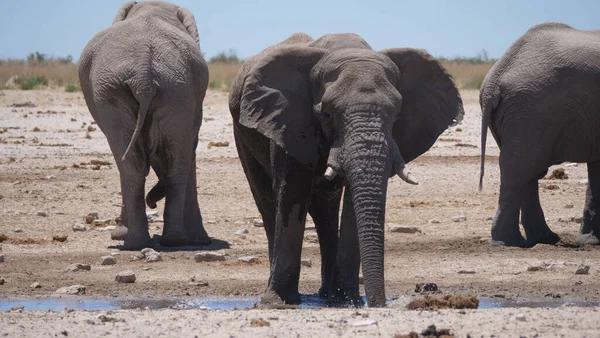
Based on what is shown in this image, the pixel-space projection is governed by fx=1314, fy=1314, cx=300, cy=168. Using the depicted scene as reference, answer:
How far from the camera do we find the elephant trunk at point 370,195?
773 centimetres

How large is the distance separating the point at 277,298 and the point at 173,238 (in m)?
3.03

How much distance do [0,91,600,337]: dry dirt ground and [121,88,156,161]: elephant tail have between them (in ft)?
3.31

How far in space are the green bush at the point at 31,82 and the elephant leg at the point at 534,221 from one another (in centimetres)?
1916

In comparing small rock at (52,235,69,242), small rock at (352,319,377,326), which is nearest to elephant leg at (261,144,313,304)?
small rock at (352,319,377,326)

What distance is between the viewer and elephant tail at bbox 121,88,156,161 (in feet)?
37.0

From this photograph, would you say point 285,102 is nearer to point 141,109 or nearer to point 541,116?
point 141,109

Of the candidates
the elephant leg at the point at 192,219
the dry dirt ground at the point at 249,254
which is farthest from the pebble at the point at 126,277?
the elephant leg at the point at 192,219

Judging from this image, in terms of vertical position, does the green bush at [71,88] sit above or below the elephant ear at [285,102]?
below

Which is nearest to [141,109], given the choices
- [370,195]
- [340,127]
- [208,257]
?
[208,257]

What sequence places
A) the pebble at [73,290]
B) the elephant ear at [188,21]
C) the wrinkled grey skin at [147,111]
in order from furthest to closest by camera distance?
the elephant ear at [188,21], the wrinkled grey skin at [147,111], the pebble at [73,290]

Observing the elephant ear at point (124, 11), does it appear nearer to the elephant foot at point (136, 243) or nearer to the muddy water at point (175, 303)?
the elephant foot at point (136, 243)

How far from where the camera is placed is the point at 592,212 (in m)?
12.2

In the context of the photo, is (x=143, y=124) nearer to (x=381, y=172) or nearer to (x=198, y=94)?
(x=198, y=94)

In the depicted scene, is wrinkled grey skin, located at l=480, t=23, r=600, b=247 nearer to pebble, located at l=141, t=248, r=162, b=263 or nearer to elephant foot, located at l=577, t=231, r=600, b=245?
elephant foot, located at l=577, t=231, r=600, b=245
